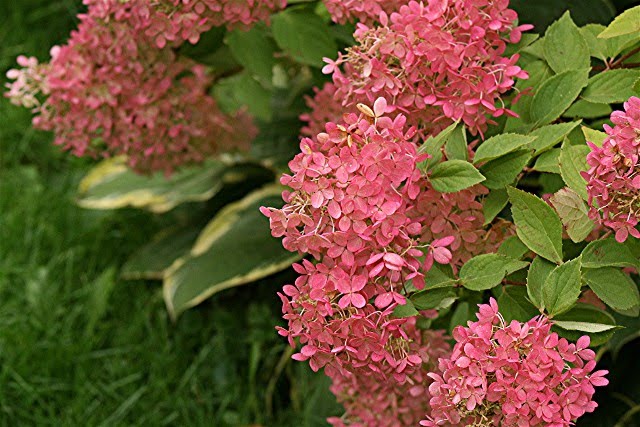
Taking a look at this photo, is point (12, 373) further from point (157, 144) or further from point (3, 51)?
point (3, 51)

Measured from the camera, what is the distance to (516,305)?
1.09 metres

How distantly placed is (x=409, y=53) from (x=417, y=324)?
13.9 inches

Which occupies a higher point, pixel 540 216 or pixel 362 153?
pixel 362 153

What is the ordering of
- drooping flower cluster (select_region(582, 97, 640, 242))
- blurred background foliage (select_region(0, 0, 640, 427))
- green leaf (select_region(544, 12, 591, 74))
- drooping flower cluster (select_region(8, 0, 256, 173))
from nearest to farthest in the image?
drooping flower cluster (select_region(582, 97, 640, 242))
green leaf (select_region(544, 12, 591, 74))
drooping flower cluster (select_region(8, 0, 256, 173))
blurred background foliage (select_region(0, 0, 640, 427))

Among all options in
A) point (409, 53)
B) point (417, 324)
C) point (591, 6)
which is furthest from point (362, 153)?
point (591, 6)

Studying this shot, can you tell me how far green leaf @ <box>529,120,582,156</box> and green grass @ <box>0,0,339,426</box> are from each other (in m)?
0.97

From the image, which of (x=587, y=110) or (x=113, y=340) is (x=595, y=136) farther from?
(x=113, y=340)

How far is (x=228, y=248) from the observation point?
2.11 m

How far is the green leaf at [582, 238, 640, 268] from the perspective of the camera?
1019 mm

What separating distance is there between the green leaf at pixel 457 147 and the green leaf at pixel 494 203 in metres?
0.07

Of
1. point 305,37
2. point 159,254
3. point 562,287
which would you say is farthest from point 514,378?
point 159,254

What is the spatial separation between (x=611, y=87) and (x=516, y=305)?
0.93ft

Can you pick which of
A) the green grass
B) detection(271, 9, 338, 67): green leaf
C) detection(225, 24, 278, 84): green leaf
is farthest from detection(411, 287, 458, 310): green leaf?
the green grass

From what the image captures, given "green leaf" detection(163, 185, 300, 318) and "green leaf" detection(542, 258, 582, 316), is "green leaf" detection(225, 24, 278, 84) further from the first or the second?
"green leaf" detection(542, 258, 582, 316)
